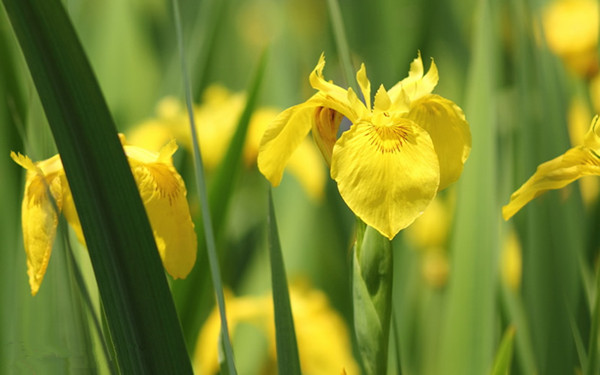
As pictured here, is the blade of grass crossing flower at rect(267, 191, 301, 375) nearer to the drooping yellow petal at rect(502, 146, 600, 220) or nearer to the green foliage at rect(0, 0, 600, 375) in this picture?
the green foliage at rect(0, 0, 600, 375)

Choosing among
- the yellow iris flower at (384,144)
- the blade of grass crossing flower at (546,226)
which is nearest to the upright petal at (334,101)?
the yellow iris flower at (384,144)

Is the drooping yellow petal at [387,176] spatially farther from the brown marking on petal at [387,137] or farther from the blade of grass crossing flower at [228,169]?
the blade of grass crossing flower at [228,169]

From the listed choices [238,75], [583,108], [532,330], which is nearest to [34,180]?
[532,330]

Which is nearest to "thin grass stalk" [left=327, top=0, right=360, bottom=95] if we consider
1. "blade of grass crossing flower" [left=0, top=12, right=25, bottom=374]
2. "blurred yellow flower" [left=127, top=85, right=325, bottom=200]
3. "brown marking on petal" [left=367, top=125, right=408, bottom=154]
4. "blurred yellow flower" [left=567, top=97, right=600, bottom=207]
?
"brown marking on petal" [left=367, top=125, right=408, bottom=154]

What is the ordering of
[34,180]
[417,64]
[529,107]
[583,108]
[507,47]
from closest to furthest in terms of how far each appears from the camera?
[34,180], [417,64], [529,107], [583,108], [507,47]

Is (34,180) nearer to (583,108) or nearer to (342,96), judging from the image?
(342,96)
